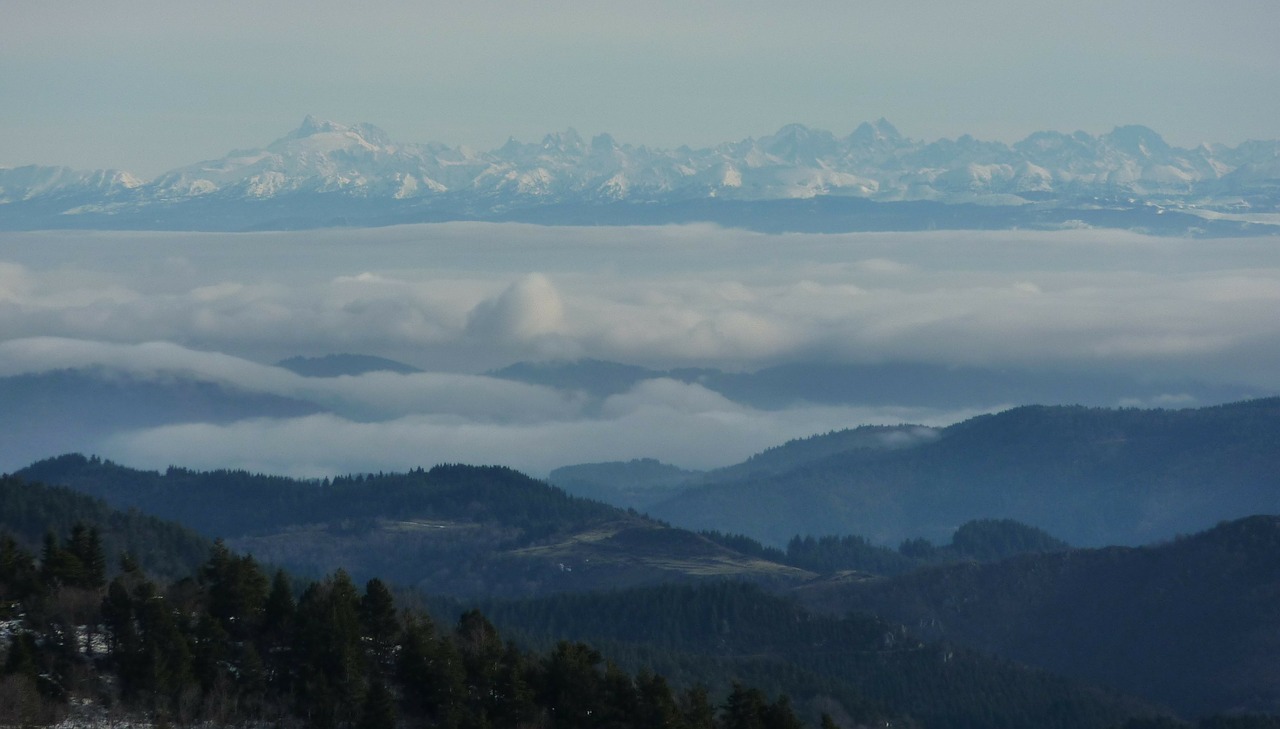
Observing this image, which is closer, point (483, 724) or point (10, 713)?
point (10, 713)

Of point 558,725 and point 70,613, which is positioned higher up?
point 70,613

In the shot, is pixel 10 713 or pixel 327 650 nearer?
pixel 10 713

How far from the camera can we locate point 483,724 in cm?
10669

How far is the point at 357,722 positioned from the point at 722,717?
22085mm

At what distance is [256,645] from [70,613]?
35.6ft

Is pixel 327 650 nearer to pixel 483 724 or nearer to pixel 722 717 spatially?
pixel 483 724

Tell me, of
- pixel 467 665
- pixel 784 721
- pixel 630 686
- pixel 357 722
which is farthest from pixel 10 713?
pixel 784 721

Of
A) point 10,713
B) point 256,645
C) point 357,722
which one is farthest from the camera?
point 256,645

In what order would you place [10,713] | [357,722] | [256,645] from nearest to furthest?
[10,713] → [357,722] → [256,645]

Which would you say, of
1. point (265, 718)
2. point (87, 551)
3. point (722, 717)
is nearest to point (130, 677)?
point (265, 718)

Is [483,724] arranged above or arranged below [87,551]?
below

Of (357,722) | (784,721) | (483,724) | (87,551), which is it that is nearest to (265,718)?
(357,722)

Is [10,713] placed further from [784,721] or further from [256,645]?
[784,721]

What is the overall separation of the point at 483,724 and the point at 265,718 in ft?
39.6
